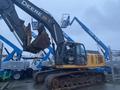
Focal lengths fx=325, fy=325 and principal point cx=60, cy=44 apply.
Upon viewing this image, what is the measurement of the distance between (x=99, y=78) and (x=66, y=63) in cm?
307

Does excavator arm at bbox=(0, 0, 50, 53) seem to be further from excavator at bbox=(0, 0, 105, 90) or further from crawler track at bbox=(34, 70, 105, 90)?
crawler track at bbox=(34, 70, 105, 90)

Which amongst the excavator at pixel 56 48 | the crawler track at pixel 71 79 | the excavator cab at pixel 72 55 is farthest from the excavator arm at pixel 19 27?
the crawler track at pixel 71 79

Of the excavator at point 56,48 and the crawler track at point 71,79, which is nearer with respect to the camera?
the crawler track at point 71,79

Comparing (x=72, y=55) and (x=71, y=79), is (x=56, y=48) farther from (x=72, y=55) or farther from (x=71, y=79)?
(x=71, y=79)

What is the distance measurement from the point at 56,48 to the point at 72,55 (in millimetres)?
1249

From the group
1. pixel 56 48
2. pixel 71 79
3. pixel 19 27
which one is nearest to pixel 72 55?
pixel 56 48

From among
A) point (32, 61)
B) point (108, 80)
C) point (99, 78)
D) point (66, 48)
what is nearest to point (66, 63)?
point (66, 48)

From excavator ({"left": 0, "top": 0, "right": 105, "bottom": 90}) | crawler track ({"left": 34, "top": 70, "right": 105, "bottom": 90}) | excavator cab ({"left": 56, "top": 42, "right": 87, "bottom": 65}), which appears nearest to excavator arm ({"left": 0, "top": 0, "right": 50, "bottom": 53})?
excavator ({"left": 0, "top": 0, "right": 105, "bottom": 90})

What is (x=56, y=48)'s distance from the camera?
2050cm

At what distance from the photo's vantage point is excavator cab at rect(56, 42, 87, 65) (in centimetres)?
1958

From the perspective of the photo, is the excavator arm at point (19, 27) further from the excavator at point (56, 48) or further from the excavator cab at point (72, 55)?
the excavator cab at point (72, 55)

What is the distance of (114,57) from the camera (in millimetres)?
23859

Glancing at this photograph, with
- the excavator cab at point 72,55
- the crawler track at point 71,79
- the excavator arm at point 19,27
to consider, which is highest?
the excavator arm at point 19,27

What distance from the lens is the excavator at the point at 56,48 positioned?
19.3 metres
